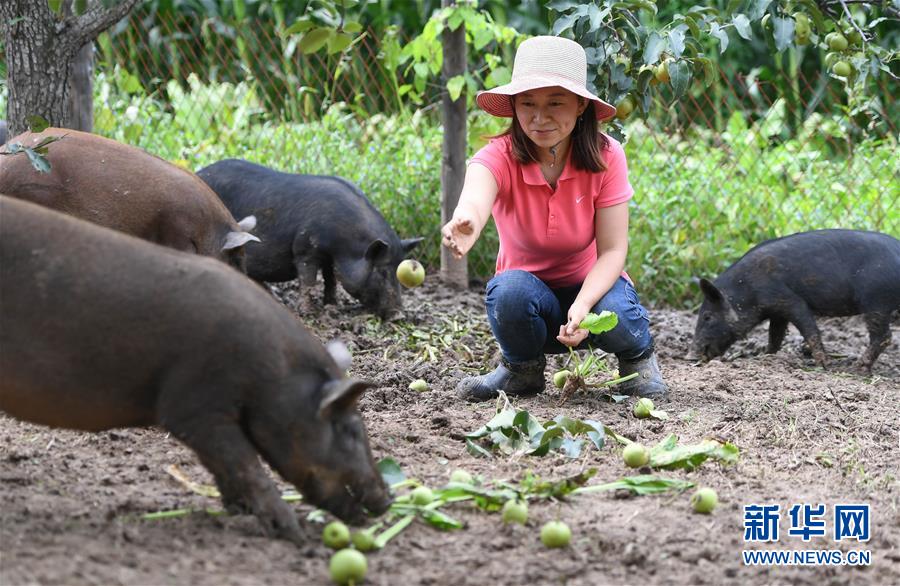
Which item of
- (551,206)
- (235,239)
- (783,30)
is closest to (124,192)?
(235,239)

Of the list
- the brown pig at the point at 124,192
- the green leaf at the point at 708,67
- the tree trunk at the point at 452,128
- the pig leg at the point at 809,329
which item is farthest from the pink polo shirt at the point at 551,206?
the tree trunk at the point at 452,128

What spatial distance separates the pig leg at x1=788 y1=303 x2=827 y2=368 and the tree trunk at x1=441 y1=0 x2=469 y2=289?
2.24m

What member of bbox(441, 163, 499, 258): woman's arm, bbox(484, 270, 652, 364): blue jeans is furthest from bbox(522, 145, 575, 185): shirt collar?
bbox(484, 270, 652, 364): blue jeans

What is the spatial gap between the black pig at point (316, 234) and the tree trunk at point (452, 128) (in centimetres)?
51

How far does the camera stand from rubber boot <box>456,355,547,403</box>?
16.7 feet

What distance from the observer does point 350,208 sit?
7031 millimetres

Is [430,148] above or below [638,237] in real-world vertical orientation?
above

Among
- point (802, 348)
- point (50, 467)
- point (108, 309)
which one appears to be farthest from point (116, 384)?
point (802, 348)

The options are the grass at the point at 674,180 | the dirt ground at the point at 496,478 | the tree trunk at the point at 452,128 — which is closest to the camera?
the dirt ground at the point at 496,478

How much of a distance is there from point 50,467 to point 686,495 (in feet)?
6.83

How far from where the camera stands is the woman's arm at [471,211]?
4125mm

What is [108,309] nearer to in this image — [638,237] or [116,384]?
[116,384]

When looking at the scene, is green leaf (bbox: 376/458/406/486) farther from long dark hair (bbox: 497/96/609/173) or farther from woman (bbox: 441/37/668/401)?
long dark hair (bbox: 497/96/609/173)

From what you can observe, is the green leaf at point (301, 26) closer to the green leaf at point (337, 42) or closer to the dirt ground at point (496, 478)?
the green leaf at point (337, 42)
